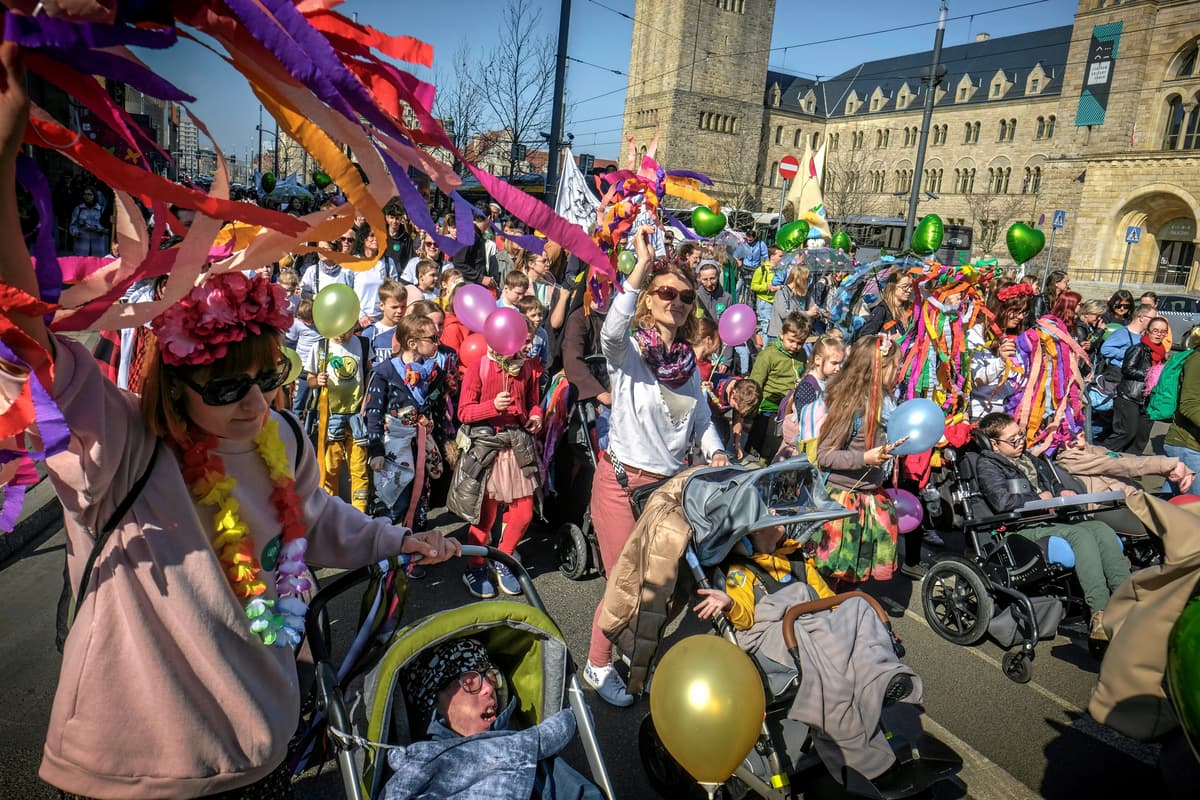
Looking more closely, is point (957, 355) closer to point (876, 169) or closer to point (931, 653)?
point (931, 653)

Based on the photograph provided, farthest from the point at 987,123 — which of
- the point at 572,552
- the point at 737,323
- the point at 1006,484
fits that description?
the point at 572,552

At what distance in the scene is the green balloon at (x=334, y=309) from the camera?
4621 mm

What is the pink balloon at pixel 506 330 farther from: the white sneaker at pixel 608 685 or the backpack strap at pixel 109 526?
the backpack strap at pixel 109 526

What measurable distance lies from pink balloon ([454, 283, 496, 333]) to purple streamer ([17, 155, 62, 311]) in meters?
3.58

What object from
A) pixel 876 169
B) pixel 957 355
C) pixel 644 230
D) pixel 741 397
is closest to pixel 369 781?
pixel 644 230

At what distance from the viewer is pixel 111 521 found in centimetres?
165

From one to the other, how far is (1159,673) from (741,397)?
3986 millimetres

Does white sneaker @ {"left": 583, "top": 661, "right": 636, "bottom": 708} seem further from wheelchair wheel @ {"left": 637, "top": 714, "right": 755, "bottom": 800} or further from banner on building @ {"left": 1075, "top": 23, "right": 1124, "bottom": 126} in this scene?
banner on building @ {"left": 1075, "top": 23, "right": 1124, "bottom": 126}

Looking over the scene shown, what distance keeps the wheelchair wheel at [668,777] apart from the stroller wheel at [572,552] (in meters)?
1.87

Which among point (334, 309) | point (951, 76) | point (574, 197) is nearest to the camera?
point (334, 309)

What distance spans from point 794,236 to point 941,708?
918cm

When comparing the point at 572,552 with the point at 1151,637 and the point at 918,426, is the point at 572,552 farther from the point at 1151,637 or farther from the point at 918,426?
the point at 1151,637

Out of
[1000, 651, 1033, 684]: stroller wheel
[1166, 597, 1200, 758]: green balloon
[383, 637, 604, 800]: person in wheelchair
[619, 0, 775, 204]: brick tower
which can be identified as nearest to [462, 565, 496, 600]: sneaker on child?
[383, 637, 604, 800]: person in wheelchair

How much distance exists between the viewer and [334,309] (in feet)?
15.2
